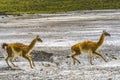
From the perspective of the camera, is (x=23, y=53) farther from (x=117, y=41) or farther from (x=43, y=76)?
(x=117, y=41)

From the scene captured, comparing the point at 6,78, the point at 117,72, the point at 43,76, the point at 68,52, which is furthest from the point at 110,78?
the point at 68,52

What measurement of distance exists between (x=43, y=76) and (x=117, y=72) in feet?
8.73

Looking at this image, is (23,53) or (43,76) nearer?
(43,76)

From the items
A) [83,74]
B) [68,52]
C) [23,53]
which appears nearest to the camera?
[83,74]

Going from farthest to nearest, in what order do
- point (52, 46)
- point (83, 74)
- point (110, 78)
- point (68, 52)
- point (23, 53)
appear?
point (52, 46) < point (68, 52) < point (23, 53) < point (83, 74) < point (110, 78)

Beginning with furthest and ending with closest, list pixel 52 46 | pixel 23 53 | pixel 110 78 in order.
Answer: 1. pixel 52 46
2. pixel 23 53
3. pixel 110 78

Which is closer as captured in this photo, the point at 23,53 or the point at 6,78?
the point at 6,78

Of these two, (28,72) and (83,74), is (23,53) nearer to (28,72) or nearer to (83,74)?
(28,72)

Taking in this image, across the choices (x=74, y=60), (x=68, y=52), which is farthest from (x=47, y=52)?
(x=74, y=60)

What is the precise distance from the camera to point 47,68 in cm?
1862

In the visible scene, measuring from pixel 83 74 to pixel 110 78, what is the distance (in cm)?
140

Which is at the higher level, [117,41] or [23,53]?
[23,53]

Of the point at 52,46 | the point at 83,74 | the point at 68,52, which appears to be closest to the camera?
the point at 83,74

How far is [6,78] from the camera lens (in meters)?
16.6
